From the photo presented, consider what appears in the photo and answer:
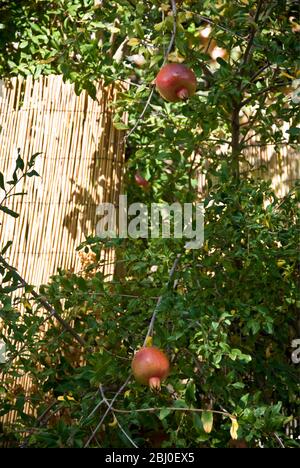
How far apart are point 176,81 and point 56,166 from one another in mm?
1364

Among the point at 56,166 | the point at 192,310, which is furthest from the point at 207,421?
the point at 56,166

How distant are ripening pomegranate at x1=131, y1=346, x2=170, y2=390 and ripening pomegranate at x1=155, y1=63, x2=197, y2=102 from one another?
627 mm

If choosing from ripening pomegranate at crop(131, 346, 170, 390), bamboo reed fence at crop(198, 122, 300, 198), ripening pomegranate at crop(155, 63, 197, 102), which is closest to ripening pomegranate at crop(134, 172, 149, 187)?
bamboo reed fence at crop(198, 122, 300, 198)

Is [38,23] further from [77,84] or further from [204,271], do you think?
[204,271]

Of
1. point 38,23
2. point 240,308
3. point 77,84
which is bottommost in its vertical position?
point 240,308

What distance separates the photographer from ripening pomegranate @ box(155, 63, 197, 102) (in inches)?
66.6

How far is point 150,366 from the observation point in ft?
4.71

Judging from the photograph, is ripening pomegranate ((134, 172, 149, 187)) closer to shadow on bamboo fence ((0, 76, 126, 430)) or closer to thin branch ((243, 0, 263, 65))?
shadow on bamboo fence ((0, 76, 126, 430))

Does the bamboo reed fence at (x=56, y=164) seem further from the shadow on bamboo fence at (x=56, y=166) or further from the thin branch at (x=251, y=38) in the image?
the thin branch at (x=251, y=38)

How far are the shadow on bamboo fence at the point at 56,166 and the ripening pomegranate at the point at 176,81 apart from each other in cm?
115

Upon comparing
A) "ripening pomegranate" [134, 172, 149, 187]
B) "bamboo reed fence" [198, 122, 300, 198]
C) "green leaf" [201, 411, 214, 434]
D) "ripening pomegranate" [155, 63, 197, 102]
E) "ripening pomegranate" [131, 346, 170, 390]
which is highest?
"bamboo reed fence" [198, 122, 300, 198]

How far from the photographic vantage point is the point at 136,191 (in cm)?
316

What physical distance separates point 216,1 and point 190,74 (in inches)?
22.5
